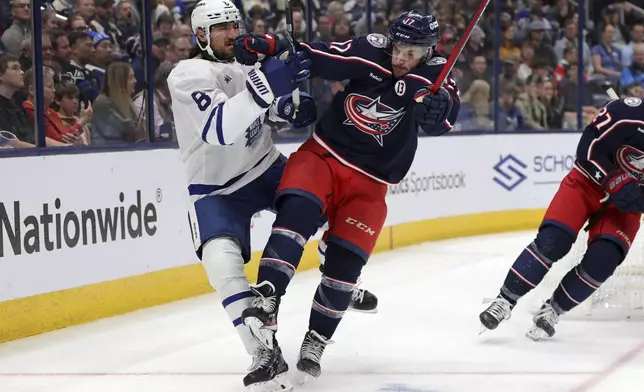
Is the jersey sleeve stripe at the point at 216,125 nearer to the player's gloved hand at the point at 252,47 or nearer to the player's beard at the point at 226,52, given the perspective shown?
the player's gloved hand at the point at 252,47

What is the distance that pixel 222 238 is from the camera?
10.5 ft

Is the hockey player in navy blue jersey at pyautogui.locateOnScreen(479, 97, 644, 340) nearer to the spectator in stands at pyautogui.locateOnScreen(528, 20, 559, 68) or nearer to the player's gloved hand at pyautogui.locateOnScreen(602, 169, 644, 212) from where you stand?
the player's gloved hand at pyautogui.locateOnScreen(602, 169, 644, 212)

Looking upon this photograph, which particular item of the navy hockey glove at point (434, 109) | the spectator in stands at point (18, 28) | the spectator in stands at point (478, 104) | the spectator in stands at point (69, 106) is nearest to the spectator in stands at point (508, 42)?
the spectator in stands at point (478, 104)

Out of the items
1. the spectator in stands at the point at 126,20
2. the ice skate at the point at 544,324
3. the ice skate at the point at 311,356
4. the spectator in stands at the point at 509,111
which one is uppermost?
the spectator in stands at the point at 126,20

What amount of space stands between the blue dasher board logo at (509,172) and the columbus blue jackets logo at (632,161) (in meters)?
4.06

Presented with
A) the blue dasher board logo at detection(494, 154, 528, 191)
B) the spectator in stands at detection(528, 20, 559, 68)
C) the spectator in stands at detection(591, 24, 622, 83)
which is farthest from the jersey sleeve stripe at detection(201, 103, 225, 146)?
the spectator in stands at detection(591, 24, 622, 83)

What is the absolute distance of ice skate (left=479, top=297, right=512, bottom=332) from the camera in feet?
13.2

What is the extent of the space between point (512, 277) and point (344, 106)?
106 cm

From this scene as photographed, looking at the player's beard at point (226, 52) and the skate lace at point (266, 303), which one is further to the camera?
the player's beard at point (226, 52)

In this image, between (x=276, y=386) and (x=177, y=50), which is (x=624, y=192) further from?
(x=177, y=50)

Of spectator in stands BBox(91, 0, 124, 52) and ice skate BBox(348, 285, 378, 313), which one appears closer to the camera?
ice skate BBox(348, 285, 378, 313)

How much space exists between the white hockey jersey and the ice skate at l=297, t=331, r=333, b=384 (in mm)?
540

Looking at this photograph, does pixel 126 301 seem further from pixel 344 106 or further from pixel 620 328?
pixel 620 328

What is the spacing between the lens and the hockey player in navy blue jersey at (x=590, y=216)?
3963mm
